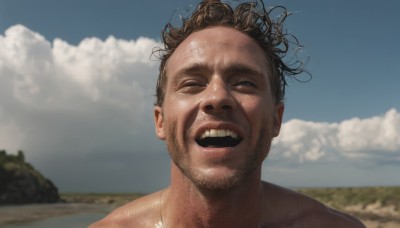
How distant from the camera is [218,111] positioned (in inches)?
123

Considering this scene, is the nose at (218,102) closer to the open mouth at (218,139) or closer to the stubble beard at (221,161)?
the open mouth at (218,139)

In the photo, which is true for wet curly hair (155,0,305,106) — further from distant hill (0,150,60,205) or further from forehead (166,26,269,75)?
distant hill (0,150,60,205)

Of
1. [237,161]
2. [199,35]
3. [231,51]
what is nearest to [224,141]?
[237,161]

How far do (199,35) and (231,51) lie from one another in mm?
444

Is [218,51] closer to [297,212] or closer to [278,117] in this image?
[278,117]

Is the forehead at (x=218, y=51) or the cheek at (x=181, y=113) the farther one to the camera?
the forehead at (x=218, y=51)

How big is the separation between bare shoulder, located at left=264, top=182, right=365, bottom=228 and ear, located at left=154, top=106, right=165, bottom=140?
1243mm

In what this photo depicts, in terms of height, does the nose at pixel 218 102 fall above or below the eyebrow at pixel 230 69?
below

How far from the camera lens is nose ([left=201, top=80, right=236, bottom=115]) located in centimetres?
310

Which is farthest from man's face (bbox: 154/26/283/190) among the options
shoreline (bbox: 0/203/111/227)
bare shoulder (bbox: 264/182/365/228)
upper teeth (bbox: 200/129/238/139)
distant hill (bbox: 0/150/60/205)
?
distant hill (bbox: 0/150/60/205)

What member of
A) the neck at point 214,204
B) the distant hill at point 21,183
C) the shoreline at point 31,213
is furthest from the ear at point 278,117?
the distant hill at point 21,183

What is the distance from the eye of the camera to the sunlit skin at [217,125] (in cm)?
307

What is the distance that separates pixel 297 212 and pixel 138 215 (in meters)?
1.62

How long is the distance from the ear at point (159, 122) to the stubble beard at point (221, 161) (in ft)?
1.74
